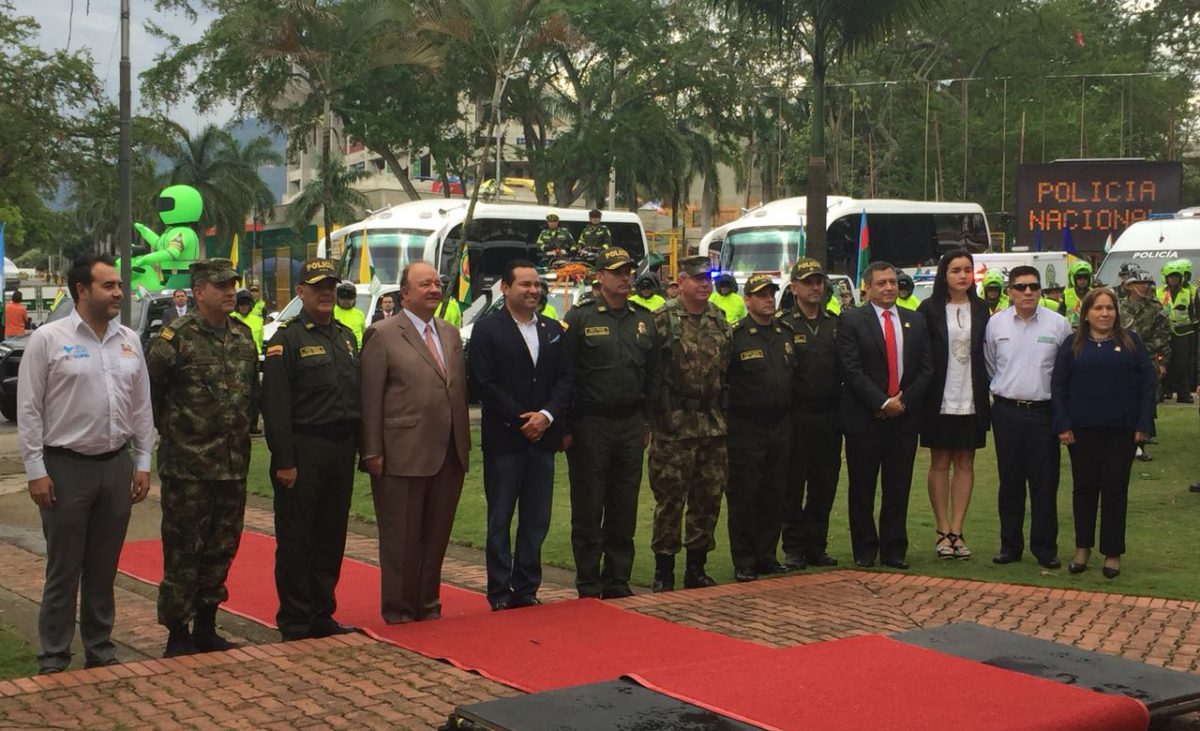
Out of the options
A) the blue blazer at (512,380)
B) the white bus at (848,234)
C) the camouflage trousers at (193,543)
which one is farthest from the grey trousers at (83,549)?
the white bus at (848,234)

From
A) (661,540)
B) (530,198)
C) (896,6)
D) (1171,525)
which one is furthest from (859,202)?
(530,198)

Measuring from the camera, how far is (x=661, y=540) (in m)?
8.98

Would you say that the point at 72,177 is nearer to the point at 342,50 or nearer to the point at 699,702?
the point at 342,50

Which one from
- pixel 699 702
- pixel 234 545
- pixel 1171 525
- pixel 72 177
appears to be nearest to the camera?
pixel 699 702

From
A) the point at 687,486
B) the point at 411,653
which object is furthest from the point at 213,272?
the point at 687,486

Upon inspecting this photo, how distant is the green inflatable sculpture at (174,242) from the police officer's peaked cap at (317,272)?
2885cm

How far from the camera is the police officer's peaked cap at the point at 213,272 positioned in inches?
290

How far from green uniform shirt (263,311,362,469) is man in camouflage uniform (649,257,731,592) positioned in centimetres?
203

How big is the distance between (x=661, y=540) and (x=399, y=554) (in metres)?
1.80

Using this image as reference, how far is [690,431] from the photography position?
→ 8.96 metres

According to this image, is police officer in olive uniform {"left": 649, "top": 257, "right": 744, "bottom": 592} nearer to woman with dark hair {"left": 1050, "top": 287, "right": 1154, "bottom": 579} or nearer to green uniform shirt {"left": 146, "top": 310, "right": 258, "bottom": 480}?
woman with dark hair {"left": 1050, "top": 287, "right": 1154, "bottom": 579}

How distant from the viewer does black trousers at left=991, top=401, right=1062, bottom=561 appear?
9617 mm

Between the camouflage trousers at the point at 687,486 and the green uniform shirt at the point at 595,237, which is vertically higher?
the green uniform shirt at the point at 595,237

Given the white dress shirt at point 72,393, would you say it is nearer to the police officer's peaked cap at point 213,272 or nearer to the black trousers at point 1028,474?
the police officer's peaked cap at point 213,272
